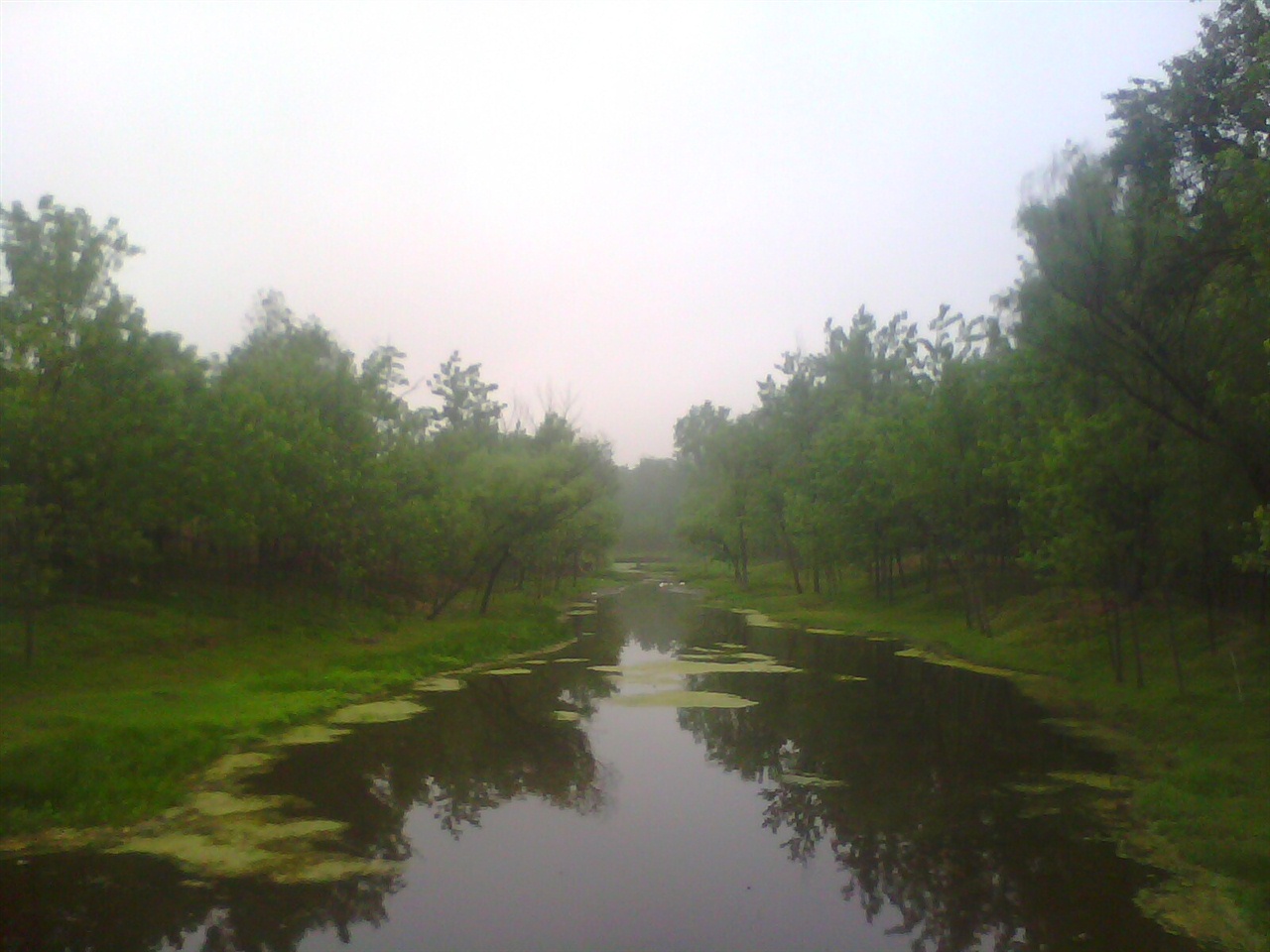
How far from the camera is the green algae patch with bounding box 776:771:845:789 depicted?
1603 cm

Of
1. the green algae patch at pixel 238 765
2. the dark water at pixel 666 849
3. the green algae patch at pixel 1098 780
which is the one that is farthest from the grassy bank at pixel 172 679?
the green algae patch at pixel 1098 780

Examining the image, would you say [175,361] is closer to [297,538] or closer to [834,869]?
[297,538]

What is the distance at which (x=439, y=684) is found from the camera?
26.5m

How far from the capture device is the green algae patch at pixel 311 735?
18.6 m

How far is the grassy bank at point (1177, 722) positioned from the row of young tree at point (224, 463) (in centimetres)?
1781

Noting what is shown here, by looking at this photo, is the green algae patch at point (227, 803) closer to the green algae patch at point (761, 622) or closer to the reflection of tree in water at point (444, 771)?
the reflection of tree in water at point (444, 771)

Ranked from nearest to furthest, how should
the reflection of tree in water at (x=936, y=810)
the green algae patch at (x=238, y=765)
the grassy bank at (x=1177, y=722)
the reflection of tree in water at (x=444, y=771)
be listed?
the reflection of tree in water at (x=936, y=810)
the grassy bank at (x=1177, y=722)
the reflection of tree in water at (x=444, y=771)
the green algae patch at (x=238, y=765)

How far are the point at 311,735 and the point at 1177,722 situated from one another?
16.9 meters

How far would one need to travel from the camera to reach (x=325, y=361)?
43438 mm

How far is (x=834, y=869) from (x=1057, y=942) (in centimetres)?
288

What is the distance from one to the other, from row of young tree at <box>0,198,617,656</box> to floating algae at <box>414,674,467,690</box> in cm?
704

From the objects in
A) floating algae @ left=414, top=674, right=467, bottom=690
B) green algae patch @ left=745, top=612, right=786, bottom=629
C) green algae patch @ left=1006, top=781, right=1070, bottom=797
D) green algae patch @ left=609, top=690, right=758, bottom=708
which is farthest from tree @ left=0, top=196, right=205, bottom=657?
green algae patch @ left=745, top=612, right=786, bottom=629

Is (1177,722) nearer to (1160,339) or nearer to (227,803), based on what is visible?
(1160,339)

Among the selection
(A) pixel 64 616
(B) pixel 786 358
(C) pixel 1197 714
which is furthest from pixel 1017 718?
(B) pixel 786 358
